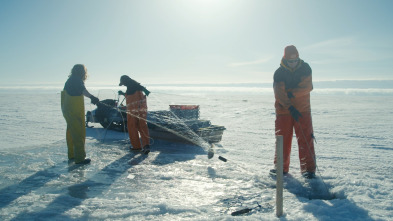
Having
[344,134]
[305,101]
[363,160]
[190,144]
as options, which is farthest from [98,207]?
[344,134]

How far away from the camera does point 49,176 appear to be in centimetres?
464

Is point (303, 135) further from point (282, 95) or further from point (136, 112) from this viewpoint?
point (136, 112)

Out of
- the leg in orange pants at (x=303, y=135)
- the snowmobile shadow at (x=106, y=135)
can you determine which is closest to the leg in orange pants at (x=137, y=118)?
the snowmobile shadow at (x=106, y=135)

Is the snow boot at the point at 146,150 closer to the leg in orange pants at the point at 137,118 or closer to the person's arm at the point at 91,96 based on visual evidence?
the leg in orange pants at the point at 137,118

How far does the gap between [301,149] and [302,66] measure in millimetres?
1312

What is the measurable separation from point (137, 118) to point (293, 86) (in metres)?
3.60

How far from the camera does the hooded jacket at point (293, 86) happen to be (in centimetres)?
441

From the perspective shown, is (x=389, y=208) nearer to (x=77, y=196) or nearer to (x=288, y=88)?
(x=288, y=88)

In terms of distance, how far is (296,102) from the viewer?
14.6 ft

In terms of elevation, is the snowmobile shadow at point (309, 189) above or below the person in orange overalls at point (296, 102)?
below

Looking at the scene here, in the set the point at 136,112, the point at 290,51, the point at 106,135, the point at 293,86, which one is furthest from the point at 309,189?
the point at 106,135

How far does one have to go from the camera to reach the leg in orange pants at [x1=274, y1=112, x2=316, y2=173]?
4.39 metres

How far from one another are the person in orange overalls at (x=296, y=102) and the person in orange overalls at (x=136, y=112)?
3181 millimetres

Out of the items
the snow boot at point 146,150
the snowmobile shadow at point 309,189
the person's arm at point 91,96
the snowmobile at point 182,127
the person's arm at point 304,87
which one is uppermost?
the person's arm at point 304,87
